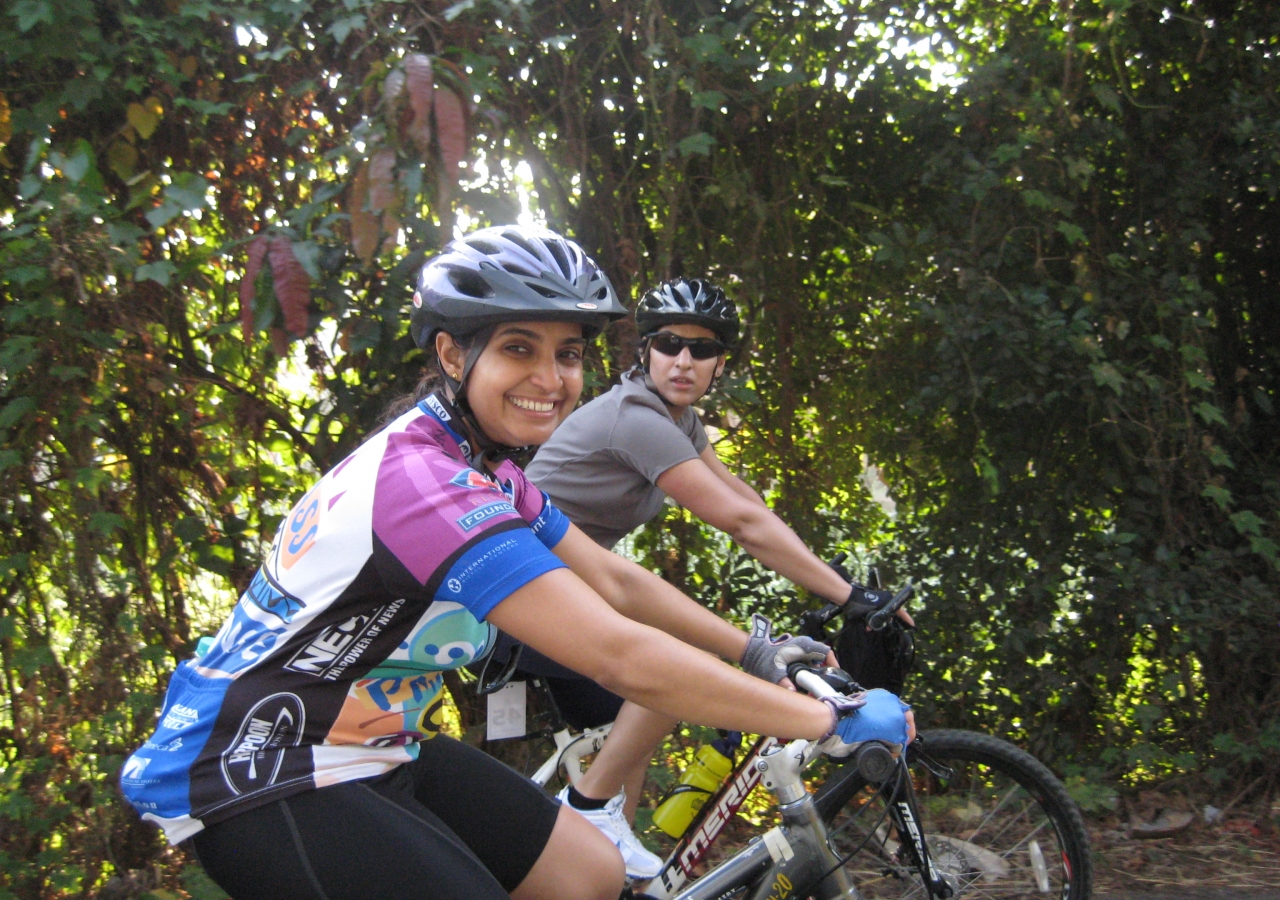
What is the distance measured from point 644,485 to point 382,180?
47.8 inches

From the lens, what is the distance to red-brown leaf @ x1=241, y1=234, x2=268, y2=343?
324 centimetres

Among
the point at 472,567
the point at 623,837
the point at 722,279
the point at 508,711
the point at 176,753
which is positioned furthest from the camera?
the point at 722,279

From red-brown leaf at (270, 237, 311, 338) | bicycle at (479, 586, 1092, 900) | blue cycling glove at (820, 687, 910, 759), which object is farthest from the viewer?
red-brown leaf at (270, 237, 311, 338)

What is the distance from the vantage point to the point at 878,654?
9.09ft

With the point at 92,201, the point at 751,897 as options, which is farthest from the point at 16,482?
the point at 751,897

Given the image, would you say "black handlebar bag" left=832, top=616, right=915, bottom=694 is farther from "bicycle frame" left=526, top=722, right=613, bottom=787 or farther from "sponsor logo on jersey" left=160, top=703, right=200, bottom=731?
"sponsor logo on jersey" left=160, top=703, right=200, bottom=731

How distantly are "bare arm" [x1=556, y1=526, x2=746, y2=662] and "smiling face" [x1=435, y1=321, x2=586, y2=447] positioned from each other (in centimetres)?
41

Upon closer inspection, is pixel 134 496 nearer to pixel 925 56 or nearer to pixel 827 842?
pixel 827 842

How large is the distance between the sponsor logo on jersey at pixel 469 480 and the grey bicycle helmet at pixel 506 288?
0.32 m

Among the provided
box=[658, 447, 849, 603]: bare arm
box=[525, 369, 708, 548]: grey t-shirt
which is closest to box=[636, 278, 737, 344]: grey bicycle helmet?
box=[525, 369, 708, 548]: grey t-shirt

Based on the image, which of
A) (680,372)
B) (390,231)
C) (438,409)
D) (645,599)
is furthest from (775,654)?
(390,231)

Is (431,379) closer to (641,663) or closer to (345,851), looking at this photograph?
(641,663)

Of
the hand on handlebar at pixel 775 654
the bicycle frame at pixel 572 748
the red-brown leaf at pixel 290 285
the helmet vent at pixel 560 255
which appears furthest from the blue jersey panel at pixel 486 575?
the red-brown leaf at pixel 290 285

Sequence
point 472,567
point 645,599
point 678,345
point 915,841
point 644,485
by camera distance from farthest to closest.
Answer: point 678,345 → point 644,485 → point 915,841 → point 645,599 → point 472,567
